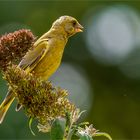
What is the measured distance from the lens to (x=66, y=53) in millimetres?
17844

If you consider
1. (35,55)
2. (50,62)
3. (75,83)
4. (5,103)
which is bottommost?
(5,103)

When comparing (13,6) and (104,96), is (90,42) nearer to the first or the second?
(104,96)

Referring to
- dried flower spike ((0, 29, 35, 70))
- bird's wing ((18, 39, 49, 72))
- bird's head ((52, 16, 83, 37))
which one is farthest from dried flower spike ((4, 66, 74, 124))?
bird's head ((52, 16, 83, 37))

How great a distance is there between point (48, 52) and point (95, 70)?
10.4 m

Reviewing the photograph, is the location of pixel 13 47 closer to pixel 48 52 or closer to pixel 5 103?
pixel 5 103

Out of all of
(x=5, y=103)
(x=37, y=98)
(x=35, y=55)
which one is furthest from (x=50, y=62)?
(x=37, y=98)

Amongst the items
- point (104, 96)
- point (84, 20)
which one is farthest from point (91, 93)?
point (84, 20)

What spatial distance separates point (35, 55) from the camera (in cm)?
639

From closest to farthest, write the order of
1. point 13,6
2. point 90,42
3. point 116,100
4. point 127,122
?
point 13,6, point 127,122, point 116,100, point 90,42

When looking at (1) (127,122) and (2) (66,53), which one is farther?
(2) (66,53)

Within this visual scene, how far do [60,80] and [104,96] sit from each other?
4.85ft

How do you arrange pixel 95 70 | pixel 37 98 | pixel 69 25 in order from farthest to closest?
pixel 95 70
pixel 69 25
pixel 37 98

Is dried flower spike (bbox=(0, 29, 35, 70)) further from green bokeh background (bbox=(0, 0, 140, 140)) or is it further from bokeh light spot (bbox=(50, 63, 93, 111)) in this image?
bokeh light spot (bbox=(50, 63, 93, 111))

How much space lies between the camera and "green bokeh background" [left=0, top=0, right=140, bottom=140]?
50.8ft
